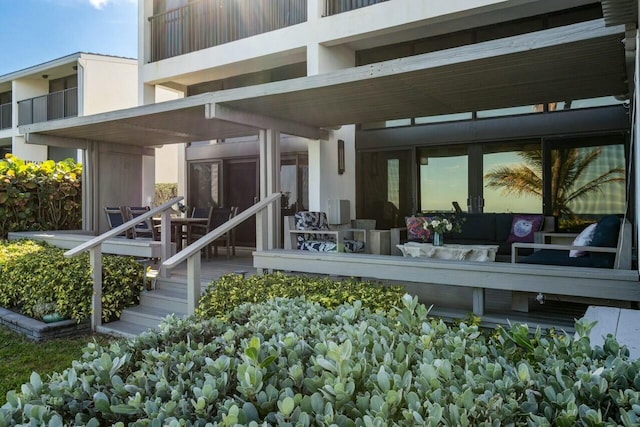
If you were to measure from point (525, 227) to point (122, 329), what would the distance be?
6.42m

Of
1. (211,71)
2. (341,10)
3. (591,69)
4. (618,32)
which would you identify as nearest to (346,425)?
(618,32)

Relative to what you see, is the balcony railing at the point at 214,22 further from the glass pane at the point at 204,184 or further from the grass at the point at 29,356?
the grass at the point at 29,356

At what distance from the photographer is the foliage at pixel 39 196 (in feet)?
31.2

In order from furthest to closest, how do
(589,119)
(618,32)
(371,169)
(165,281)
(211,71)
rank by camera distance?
(211,71) < (371,169) < (589,119) < (165,281) < (618,32)

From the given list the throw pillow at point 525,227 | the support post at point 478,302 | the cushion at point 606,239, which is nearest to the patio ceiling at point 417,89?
the cushion at point 606,239

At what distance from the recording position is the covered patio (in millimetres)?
3914

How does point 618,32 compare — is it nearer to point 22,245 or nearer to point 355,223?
point 355,223

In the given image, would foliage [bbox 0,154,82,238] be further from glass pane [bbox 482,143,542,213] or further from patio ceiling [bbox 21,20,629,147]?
glass pane [bbox 482,143,542,213]

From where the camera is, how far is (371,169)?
972cm

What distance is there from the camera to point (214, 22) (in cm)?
1044

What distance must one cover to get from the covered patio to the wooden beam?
0.6 inches

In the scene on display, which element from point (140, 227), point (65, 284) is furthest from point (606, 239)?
point (140, 227)

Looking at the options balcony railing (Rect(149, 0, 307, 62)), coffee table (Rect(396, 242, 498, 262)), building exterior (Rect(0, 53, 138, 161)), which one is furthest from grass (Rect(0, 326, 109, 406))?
building exterior (Rect(0, 53, 138, 161))

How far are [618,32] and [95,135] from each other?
8475 mm
